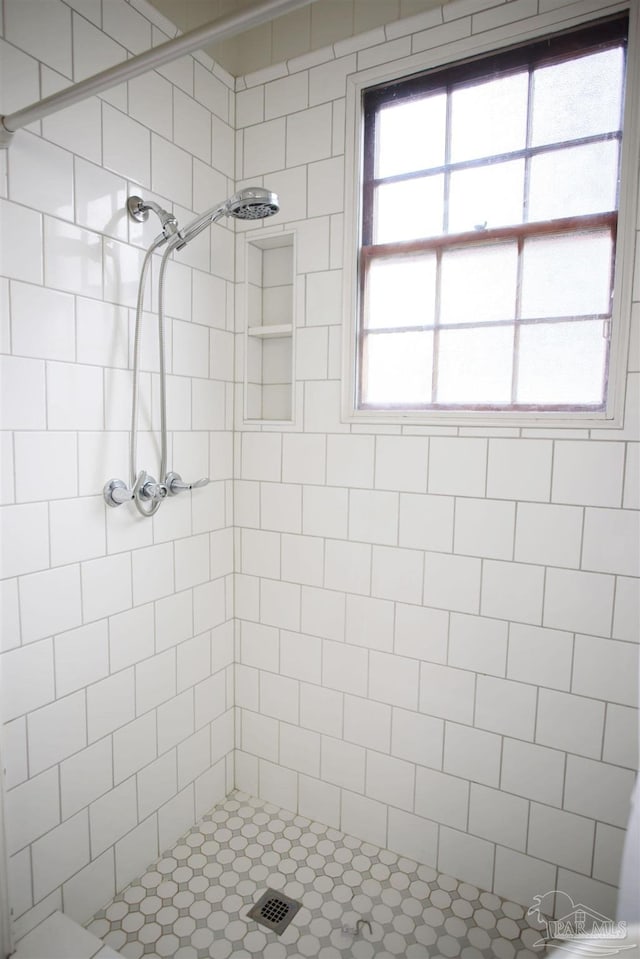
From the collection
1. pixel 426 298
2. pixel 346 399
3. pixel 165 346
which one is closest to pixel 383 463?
pixel 346 399

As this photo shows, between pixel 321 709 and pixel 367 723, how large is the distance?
18 cm

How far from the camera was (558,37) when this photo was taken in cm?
148

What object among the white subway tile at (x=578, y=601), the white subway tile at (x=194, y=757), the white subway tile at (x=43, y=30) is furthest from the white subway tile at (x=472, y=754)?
the white subway tile at (x=43, y=30)

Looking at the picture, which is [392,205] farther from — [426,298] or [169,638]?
[169,638]

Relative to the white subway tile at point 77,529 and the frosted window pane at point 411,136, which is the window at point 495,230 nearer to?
the frosted window pane at point 411,136

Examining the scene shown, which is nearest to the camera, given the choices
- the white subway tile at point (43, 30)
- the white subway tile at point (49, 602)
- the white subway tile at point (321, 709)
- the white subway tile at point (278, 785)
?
the white subway tile at point (43, 30)

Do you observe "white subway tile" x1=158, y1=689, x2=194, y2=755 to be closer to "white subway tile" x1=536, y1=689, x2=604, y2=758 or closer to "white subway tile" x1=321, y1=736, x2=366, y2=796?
"white subway tile" x1=321, y1=736, x2=366, y2=796

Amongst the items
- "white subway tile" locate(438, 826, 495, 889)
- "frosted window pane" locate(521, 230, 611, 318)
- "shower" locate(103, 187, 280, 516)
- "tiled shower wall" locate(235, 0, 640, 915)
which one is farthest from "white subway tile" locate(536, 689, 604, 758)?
"shower" locate(103, 187, 280, 516)

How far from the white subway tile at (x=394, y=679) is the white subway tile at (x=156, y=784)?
713 millimetres

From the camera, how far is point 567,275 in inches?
59.9

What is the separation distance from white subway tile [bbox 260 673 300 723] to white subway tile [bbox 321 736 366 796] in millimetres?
154

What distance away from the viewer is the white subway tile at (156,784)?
5.59ft

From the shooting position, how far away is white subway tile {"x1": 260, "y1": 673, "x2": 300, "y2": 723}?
198 centimetres

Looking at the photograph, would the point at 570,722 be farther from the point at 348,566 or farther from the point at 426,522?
the point at 348,566
